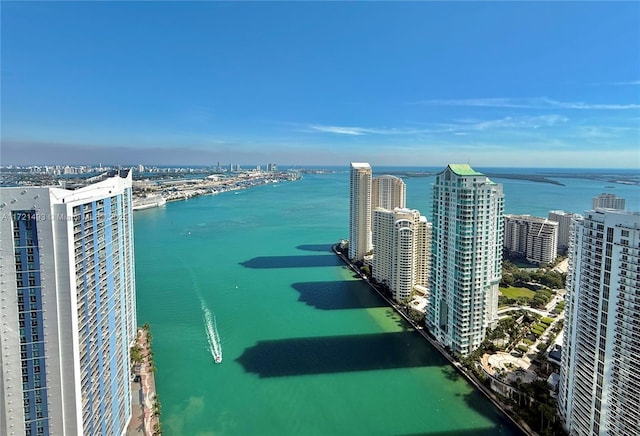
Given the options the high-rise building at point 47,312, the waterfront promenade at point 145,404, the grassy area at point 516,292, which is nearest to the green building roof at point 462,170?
the grassy area at point 516,292

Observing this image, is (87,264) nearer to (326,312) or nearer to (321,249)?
(326,312)

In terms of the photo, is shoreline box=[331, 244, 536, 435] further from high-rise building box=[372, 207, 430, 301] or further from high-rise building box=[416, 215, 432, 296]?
high-rise building box=[416, 215, 432, 296]

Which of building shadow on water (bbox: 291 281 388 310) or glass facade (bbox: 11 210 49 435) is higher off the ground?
glass facade (bbox: 11 210 49 435)

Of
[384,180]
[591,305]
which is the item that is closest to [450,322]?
[591,305]

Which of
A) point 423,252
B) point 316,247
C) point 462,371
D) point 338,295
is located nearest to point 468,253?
point 462,371

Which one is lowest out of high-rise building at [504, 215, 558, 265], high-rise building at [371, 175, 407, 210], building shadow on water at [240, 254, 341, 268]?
building shadow on water at [240, 254, 341, 268]

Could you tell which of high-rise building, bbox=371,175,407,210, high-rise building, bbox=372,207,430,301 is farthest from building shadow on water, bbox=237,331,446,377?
high-rise building, bbox=371,175,407,210

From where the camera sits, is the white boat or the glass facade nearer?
the glass facade

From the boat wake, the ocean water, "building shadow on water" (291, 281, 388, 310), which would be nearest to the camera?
the ocean water
